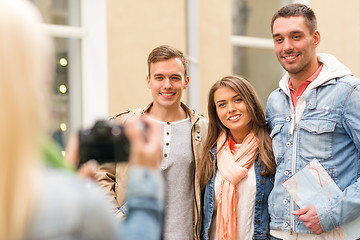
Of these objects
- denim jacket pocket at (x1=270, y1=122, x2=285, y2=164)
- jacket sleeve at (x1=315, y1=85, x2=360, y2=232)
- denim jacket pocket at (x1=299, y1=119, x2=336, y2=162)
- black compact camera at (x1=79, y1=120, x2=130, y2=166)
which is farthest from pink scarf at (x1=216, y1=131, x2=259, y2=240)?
black compact camera at (x1=79, y1=120, x2=130, y2=166)

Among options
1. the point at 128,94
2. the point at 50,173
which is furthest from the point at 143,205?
the point at 128,94

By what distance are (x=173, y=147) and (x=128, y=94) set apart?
6.63 feet

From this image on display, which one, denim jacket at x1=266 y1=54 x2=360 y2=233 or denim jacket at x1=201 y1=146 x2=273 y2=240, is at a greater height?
denim jacket at x1=266 y1=54 x2=360 y2=233

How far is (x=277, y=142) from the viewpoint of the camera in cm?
340

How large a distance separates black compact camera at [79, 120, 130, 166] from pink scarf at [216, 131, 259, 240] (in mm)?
1884

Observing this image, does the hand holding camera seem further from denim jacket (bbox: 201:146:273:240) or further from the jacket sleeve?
denim jacket (bbox: 201:146:273:240)

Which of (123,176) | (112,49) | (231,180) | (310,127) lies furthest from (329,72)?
(112,49)

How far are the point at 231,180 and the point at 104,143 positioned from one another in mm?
1922

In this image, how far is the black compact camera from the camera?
1.56 meters

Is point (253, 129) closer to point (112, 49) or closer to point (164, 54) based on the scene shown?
point (164, 54)

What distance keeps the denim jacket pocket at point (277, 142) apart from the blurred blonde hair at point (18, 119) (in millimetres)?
2230

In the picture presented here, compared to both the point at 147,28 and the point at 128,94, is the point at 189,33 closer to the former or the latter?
the point at 147,28

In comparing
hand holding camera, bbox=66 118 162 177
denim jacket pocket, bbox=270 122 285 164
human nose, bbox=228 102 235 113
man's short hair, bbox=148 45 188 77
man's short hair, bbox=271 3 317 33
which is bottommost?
denim jacket pocket, bbox=270 122 285 164

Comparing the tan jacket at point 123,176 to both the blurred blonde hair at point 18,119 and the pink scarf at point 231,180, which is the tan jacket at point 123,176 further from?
the blurred blonde hair at point 18,119
